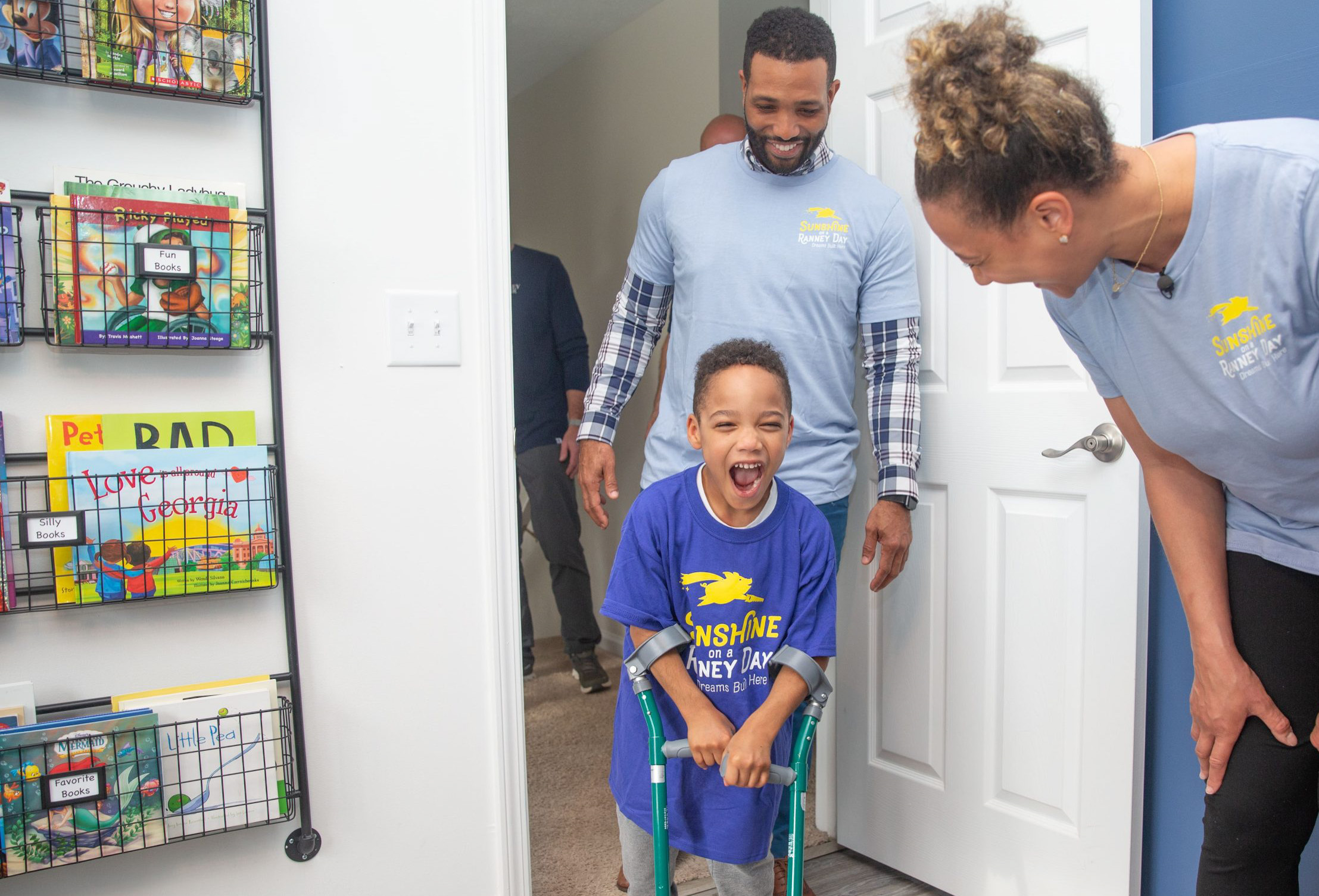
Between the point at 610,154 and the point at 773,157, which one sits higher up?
the point at 610,154

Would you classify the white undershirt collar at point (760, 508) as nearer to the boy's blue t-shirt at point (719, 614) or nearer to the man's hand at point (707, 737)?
the boy's blue t-shirt at point (719, 614)

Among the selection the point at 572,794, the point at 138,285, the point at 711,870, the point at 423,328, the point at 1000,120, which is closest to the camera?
the point at 1000,120

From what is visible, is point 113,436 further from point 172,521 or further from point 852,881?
point 852,881

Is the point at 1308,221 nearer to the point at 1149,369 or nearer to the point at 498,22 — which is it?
the point at 1149,369

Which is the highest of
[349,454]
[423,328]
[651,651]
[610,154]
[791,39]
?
[610,154]

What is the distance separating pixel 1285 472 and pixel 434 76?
136 centimetres

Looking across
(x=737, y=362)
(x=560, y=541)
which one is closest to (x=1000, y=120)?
(x=737, y=362)

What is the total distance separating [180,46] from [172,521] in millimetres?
686

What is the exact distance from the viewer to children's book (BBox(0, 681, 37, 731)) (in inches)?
49.8

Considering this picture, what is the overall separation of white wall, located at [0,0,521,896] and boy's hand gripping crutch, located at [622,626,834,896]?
0.44 m

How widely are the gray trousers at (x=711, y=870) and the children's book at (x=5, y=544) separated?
3.02ft

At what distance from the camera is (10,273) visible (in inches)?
48.4

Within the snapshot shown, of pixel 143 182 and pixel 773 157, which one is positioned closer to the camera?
pixel 143 182

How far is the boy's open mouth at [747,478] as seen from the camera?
4.27 feet
